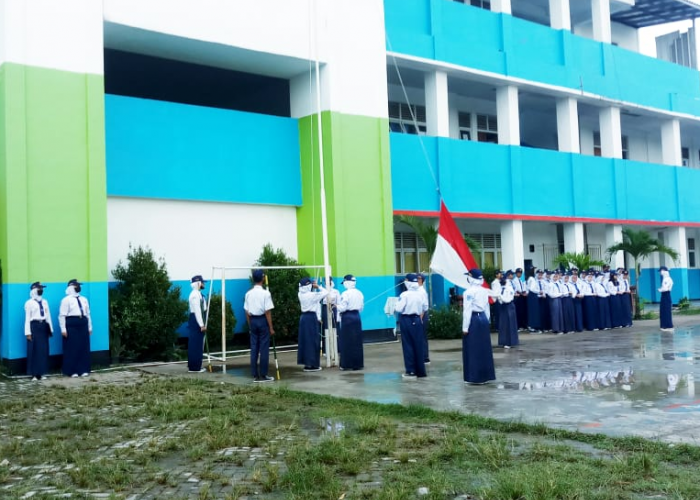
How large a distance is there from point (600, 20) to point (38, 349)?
2100 centimetres

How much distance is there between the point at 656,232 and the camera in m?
29.5

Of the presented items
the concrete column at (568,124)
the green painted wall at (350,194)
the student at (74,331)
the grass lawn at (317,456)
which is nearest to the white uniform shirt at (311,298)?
the green painted wall at (350,194)

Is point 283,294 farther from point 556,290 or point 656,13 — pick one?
point 656,13

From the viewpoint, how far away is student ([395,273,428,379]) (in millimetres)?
11034

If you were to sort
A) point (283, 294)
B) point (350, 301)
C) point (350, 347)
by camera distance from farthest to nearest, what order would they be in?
point (283, 294) < point (350, 301) < point (350, 347)

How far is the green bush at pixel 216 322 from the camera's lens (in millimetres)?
15266

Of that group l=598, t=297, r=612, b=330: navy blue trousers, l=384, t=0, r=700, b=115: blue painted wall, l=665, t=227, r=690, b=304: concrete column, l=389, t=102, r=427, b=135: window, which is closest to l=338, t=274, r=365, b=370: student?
l=384, t=0, r=700, b=115: blue painted wall

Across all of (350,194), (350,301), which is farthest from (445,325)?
(350,301)

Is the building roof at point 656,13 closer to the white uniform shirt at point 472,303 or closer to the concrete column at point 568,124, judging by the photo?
the concrete column at point 568,124

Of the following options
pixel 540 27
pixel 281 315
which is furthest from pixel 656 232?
pixel 281 315

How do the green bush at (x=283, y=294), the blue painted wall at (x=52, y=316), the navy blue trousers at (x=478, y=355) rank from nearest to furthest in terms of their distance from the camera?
1. the navy blue trousers at (x=478, y=355)
2. the blue painted wall at (x=52, y=316)
3. the green bush at (x=283, y=294)

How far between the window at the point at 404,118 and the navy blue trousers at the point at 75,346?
12127mm

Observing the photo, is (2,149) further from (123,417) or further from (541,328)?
(541,328)

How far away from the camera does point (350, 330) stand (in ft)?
40.9
